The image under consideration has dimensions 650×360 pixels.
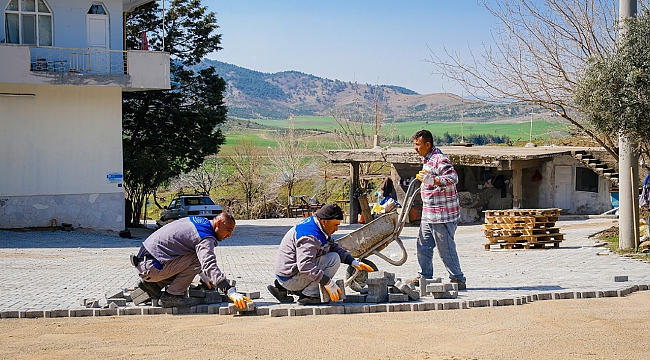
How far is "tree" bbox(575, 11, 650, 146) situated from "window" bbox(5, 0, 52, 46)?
18.0m

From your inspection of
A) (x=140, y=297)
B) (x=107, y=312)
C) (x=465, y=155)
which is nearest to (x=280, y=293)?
(x=140, y=297)

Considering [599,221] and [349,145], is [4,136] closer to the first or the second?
[599,221]

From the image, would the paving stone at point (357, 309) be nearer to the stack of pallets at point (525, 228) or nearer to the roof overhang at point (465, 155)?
the stack of pallets at point (525, 228)

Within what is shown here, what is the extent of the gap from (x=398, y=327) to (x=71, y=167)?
20.5 meters

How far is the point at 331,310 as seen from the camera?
9.69 m

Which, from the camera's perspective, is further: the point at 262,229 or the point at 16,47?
the point at 262,229

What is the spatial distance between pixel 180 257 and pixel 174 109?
26.5m

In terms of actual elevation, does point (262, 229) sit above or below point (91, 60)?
below

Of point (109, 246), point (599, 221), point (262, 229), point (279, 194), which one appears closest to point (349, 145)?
point (279, 194)

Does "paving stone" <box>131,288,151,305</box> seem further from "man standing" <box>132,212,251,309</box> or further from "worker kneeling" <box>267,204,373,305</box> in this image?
"worker kneeling" <box>267,204,373,305</box>

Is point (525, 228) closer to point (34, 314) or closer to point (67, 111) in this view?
point (34, 314)

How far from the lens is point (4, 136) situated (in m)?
26.3

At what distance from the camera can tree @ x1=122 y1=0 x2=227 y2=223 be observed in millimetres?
34469

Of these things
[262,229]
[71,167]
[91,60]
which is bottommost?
[262,229]
